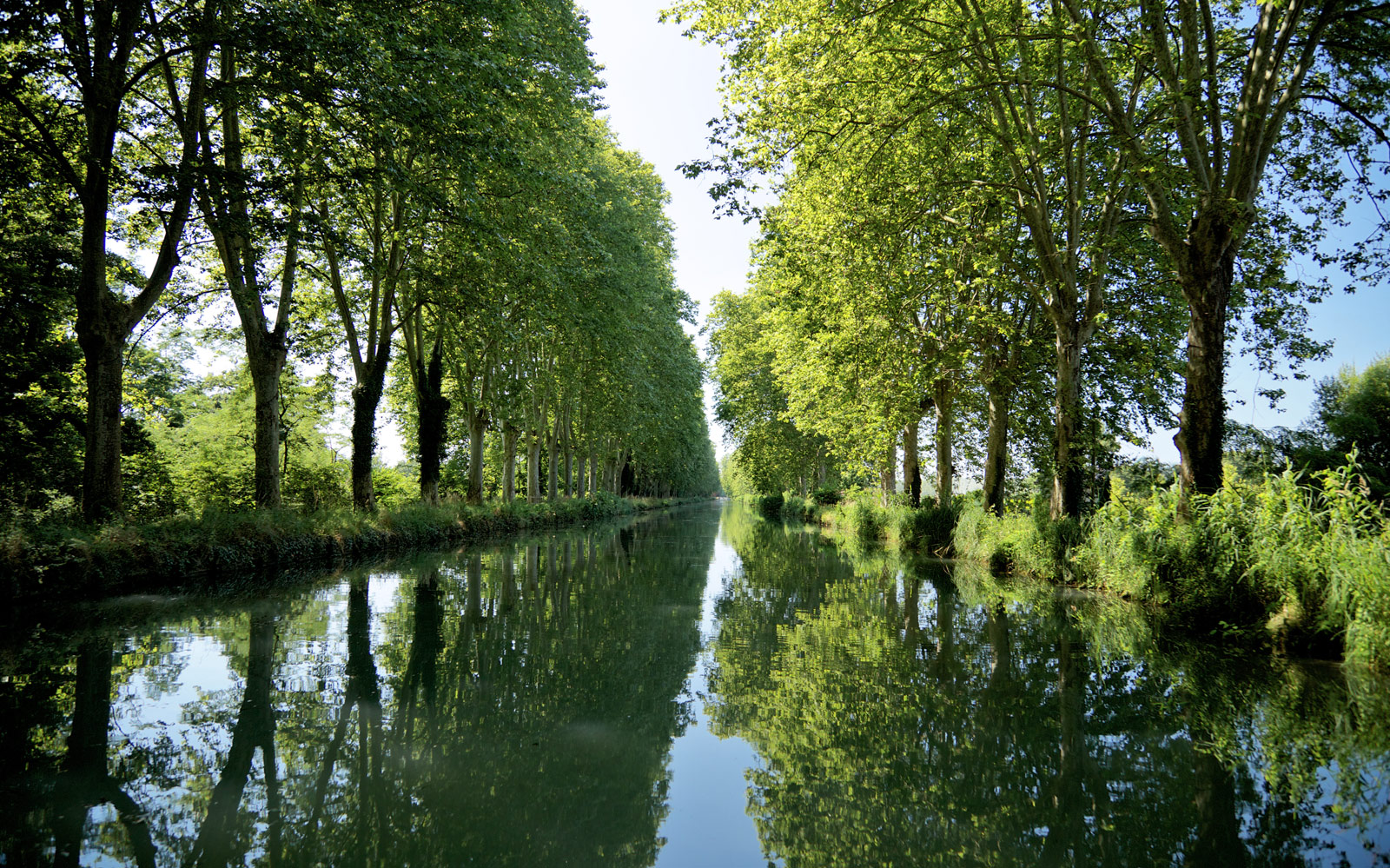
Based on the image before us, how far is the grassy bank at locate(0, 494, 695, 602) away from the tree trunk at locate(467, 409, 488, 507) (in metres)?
4.05

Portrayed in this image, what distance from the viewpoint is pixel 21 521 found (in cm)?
801

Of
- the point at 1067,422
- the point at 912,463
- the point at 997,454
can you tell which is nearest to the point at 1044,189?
the point at 1067,422

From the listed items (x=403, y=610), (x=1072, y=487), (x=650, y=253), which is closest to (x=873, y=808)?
(x=403, y=610)

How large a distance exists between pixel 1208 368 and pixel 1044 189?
4031 mm

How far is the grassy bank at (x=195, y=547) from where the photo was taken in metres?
7.37

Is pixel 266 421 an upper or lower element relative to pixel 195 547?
upper

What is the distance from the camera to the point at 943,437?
17016mm

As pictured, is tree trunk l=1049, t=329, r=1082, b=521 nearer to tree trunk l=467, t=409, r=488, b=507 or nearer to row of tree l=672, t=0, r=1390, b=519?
row of tree l=672, t=0, r=1390, b=519

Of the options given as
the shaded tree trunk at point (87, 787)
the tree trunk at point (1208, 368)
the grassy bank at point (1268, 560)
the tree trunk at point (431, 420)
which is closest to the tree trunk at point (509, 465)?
the tree trunk at point (431, 420)

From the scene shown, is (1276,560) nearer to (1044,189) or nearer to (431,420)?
(1044,189)

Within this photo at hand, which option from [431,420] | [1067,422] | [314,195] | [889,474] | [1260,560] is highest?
[314,195]

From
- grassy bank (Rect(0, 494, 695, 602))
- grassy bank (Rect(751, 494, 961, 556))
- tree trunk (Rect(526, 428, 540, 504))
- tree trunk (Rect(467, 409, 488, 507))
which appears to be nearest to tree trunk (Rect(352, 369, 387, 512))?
grassy bank (Rect(0, 494, 695, 602))

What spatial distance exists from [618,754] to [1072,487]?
9886 millimetres

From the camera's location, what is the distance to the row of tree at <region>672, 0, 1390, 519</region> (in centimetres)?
809
